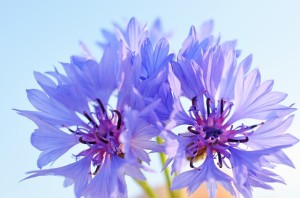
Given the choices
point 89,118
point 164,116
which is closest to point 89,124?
point 89,118

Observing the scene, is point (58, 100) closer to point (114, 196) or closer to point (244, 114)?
point (114, 196)

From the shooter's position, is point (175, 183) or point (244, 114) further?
point (244, 114)

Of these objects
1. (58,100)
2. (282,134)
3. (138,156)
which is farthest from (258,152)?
(58,100)

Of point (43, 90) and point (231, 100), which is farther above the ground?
point (43, 90)

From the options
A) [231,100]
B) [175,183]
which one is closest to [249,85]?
[231,100]

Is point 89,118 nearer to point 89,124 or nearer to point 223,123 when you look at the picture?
point 89,124

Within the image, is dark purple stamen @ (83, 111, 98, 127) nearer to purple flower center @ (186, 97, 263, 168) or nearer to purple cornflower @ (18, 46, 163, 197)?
purple cornflower @ (18, 46, 163, 197)
